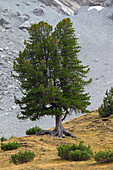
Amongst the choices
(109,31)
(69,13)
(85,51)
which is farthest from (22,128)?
(69,13)

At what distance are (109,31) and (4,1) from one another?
32.8 metres

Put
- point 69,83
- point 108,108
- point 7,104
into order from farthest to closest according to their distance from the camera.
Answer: point 7,104, point 108,108, point 69,83

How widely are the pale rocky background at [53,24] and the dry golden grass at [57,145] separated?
28.1ft

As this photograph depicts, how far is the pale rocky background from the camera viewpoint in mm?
28363

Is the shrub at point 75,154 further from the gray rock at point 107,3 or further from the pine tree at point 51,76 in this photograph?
the gray rock at point 107,3

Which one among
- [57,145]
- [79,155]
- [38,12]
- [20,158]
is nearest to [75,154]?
[79,155]

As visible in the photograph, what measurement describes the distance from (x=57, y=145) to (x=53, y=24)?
48935 mm

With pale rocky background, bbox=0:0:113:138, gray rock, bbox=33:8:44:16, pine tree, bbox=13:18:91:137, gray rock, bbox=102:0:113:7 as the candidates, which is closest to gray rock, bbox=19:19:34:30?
pale rocky background, bbox=0:0:113:138

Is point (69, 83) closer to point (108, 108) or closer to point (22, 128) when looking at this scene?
point (108, 108)

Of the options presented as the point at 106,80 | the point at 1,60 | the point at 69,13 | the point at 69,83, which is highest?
the point at 69,13

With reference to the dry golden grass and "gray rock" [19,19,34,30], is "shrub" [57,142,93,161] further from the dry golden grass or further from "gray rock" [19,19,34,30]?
"gray rock" [19,19,34,30]

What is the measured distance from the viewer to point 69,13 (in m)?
67.6

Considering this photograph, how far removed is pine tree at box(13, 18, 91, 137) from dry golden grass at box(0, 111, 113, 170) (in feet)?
6.19

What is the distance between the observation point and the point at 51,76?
15680 mm
